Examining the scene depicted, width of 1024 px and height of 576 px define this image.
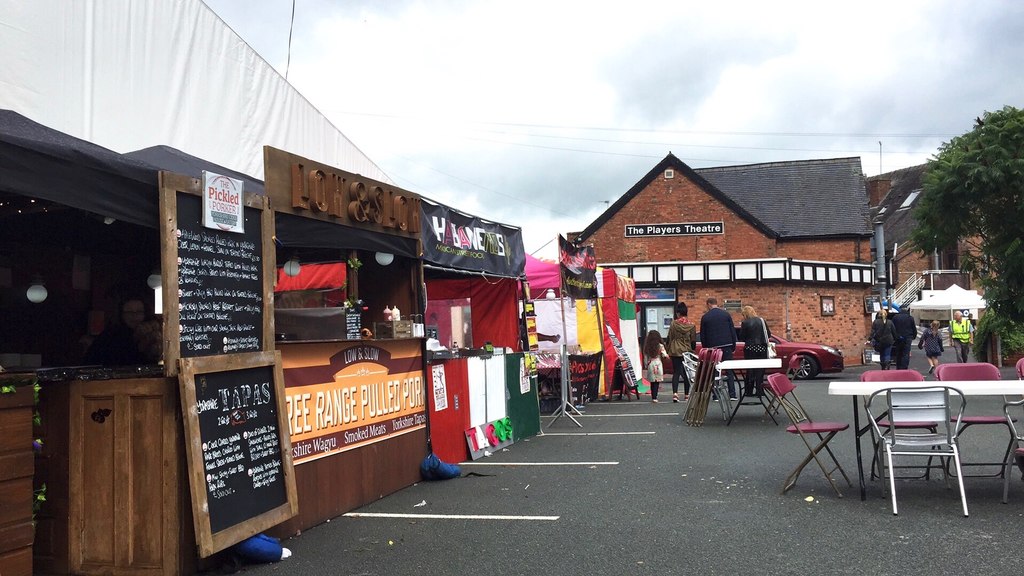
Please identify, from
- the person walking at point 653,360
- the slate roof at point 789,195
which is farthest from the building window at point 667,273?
the person walking at point 653,360

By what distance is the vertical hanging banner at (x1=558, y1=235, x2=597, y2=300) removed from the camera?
503 inches

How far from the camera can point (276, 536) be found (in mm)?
5629

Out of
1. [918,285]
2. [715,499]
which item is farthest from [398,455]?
[918,285]

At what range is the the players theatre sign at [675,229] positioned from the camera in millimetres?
32250

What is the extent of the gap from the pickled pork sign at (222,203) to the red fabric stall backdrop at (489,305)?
21.0 ft

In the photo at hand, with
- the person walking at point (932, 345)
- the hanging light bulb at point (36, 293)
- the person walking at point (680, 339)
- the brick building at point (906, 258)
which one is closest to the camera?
the hanging light bulb at point (36, 293)

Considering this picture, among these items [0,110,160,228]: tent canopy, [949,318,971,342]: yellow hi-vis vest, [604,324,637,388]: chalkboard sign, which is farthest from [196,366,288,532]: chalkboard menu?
[949,318,971,342]: yellow hi-vis vest

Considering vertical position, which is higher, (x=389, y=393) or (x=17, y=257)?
(x=17, y=257)

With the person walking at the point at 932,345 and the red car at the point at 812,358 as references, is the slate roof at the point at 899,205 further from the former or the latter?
the red car at the point at 812,358

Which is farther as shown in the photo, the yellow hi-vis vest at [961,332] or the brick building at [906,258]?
the brick building at [906,258]

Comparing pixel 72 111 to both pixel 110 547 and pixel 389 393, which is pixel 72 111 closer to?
pixel 389 393

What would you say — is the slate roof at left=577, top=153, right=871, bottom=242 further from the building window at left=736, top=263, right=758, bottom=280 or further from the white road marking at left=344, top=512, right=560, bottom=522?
the white road marking at left=344, top=512, right=560, bottom=522

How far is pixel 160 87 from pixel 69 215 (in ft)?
15.3

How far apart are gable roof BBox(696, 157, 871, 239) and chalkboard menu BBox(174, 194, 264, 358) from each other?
2995 cm
